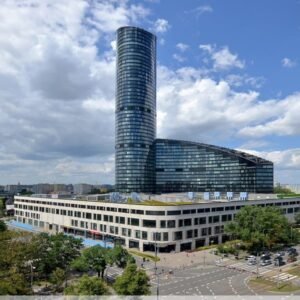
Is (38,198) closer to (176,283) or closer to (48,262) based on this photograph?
(48,262)

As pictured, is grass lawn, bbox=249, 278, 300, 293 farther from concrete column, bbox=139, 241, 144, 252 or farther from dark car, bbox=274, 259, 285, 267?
concrete column, bbox=139, 241, 144, 252

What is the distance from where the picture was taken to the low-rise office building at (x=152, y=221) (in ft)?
381

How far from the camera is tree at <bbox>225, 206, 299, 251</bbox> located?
4326 inches

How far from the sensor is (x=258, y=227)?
365ft

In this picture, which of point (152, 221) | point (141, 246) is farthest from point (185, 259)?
point (141, 246)

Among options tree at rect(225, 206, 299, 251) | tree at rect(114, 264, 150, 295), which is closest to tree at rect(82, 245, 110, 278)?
tree at rect(114, 264, 150, 295)

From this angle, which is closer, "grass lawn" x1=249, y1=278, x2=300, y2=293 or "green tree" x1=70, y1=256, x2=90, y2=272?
"grass lawn" x1=249, y1=278, x2=300, y2=293

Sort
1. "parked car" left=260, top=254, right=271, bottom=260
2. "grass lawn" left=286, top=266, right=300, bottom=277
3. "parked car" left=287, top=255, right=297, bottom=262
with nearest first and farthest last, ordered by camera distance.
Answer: "grass lawn" left=286, top=266, right=300, bottom=277
"parked car" left=287, top=255, right=297, bottom=262
"parked car" left=260, top=254, right=271, bottom=260

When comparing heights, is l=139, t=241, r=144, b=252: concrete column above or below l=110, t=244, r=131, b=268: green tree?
below

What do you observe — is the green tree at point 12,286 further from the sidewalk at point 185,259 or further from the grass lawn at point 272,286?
the grass lawn at point 272,286

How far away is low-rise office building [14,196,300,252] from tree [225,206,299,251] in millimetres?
11365

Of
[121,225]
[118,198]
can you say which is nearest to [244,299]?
[121,225]

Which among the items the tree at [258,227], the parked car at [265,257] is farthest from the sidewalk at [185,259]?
A: the parked car at [265,257]

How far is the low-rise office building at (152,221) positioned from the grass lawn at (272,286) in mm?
38825
